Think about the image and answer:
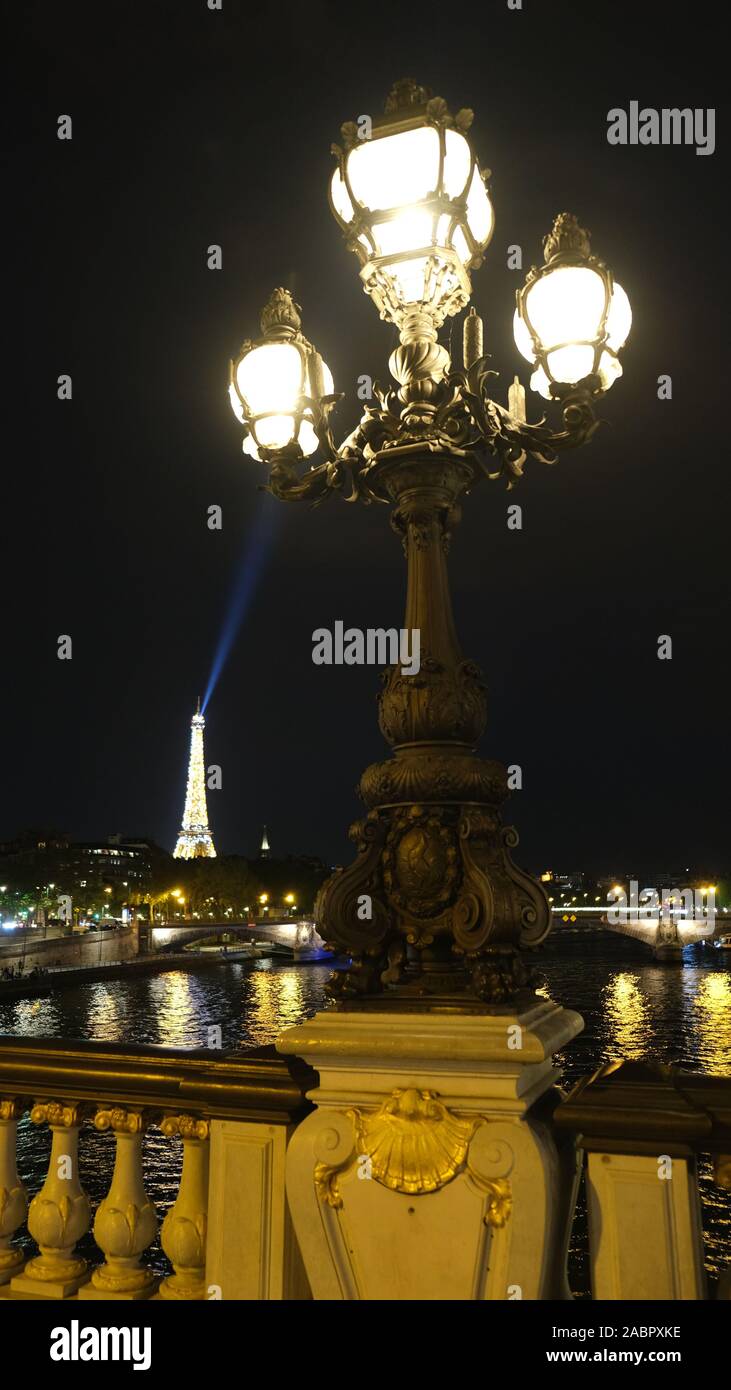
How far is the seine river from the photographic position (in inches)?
891

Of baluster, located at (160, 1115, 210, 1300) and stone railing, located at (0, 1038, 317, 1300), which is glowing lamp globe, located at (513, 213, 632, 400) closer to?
stone railing, located at (0, 1038, 317, 1300)

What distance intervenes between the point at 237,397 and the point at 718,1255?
18390 mm

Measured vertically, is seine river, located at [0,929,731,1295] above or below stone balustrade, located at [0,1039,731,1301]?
below

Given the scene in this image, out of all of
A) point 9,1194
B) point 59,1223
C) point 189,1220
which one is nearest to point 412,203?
point 189,1220

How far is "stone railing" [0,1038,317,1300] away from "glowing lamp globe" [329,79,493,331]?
146 inches

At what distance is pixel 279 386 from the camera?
5.28m

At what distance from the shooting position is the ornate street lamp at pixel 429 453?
12.8 feet

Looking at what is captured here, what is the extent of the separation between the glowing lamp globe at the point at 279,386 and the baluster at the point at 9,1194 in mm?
3460

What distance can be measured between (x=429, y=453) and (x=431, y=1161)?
292 cm

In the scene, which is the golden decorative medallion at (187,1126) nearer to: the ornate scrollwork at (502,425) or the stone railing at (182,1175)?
the stone railing at (182,1175)

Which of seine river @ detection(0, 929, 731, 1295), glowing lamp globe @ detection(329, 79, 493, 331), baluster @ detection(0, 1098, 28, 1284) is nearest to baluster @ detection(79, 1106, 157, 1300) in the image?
baluster @ detection(0, 1098, 28, 1284)
